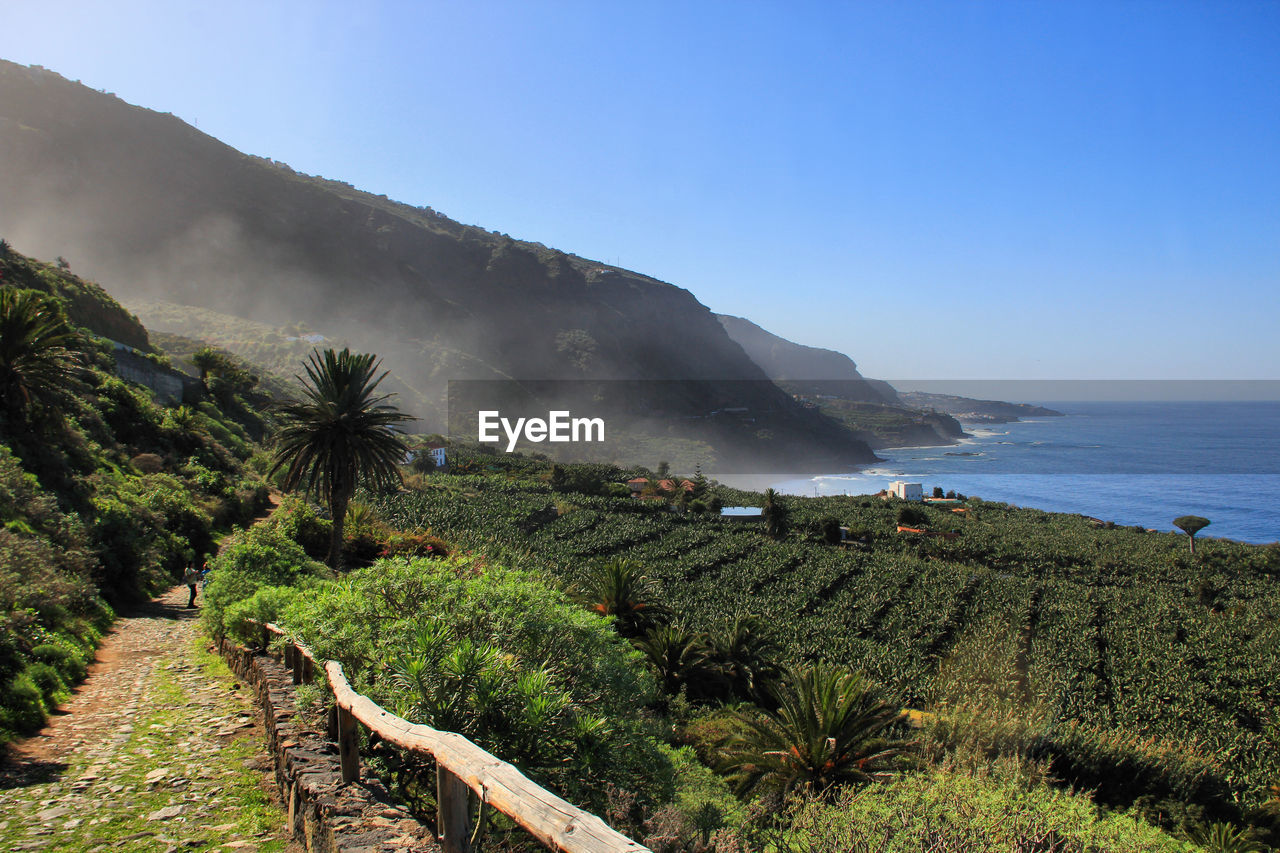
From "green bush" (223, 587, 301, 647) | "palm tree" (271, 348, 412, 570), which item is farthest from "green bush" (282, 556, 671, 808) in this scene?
"palm tree" (271, 348, 412, 570)

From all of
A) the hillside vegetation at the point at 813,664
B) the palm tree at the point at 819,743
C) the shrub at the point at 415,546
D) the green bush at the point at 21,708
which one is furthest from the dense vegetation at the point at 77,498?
the palm tree at the point at 819,743

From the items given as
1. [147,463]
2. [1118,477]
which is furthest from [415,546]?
[1118,477]

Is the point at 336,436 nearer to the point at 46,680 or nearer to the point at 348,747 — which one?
the point at 46,680

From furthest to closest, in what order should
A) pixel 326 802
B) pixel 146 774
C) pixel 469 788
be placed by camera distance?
pixel 146 774 → pixel 326 802 → pixel 469 788

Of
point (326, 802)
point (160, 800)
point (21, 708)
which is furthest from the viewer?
point (21, 708)

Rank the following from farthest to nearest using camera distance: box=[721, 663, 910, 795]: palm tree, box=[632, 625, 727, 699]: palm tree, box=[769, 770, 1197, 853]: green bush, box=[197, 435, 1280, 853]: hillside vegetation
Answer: box=[632, 625, 727, 699]: palm tree
box=[721, 663, 910, 795]: palm tree
box=[197, 435, 1280, 853]: hillside vegetation
box=[769, 770, 1197, 853]: green bush

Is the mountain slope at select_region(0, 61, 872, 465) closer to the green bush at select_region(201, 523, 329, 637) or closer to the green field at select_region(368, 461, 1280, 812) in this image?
the green field at select_region(368, 461, 1280, 812)

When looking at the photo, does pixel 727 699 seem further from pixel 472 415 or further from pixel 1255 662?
pixel 472 415

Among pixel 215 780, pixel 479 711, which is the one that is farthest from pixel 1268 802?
pixel 215 780
